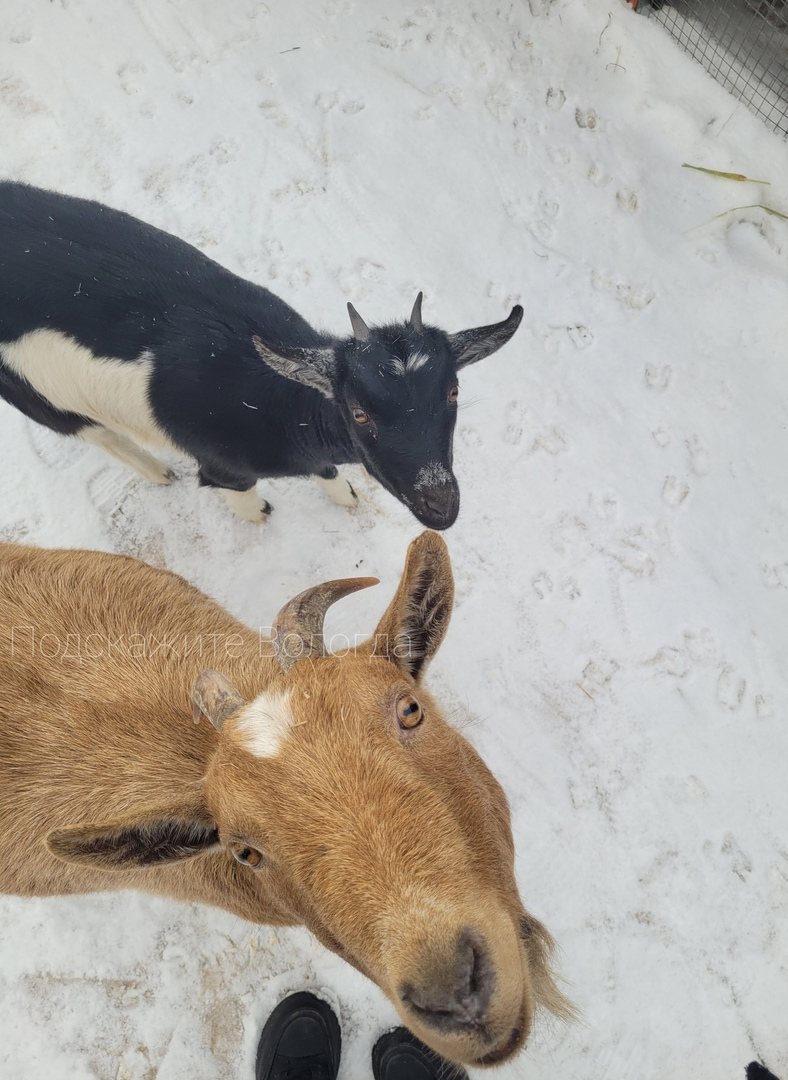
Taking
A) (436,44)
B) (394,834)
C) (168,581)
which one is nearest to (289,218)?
(436,44)

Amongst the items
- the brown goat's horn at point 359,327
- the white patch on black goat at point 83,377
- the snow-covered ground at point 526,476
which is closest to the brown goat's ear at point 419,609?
the brown goat's horn at point 359,327

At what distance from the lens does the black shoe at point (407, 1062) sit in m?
3.37

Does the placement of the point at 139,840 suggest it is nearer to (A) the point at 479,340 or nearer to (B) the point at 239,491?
(B) the point at 239,491

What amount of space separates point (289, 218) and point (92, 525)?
2.59 meters

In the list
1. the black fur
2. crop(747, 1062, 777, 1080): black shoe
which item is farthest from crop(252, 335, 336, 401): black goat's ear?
crop(747, 1062, 777, 1080): black shoe

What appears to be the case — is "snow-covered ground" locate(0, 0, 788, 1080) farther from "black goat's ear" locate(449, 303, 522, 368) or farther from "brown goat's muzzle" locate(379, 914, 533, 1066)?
"brown goat's muzzle" locate(379, 914, 533, 1066)

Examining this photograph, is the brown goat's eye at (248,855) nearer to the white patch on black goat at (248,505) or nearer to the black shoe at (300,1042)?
the black shoe at (300,1042)

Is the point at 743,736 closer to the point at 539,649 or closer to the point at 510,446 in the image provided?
the point at 539,649

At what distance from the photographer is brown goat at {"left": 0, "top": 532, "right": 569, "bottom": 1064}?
5.23 feet

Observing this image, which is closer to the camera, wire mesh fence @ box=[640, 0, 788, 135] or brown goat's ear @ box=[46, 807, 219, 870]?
brown goat's ear @ box=[46, 807, 219, 870]

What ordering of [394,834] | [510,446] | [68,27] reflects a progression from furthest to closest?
→ [68,27]
[510,446]
[394,834]

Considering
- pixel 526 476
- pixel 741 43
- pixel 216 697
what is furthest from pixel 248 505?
pixel 741 43

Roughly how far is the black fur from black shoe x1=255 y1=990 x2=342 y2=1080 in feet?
8.66

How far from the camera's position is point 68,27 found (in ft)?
17.1
